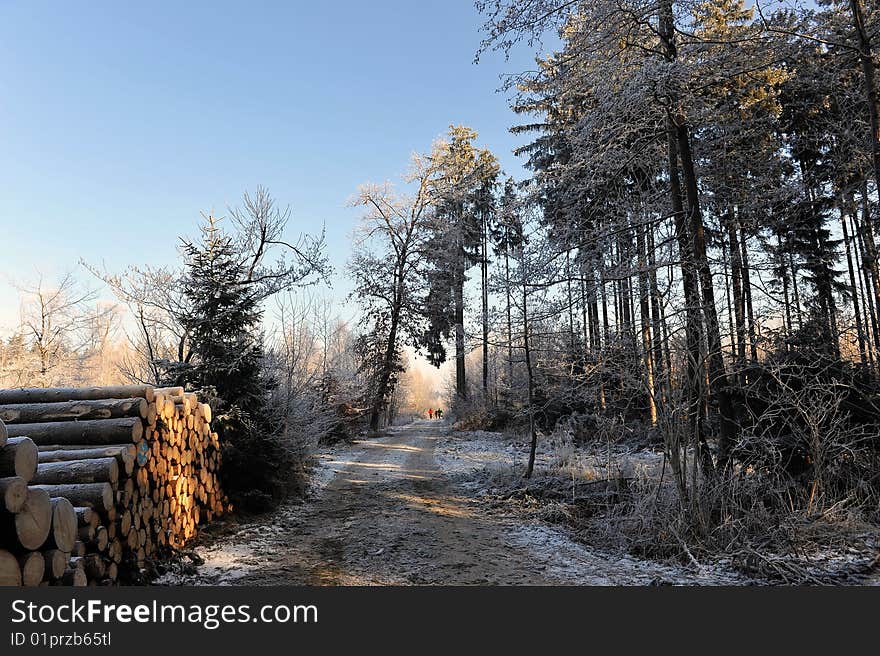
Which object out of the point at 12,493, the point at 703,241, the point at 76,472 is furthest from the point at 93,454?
the point at 703,241

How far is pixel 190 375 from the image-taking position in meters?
8.84

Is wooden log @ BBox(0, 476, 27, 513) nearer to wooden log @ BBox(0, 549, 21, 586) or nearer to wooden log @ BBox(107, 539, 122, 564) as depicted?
wooden log @ BBox(0, 549, 21, 586)

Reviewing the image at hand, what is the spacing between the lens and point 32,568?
3.41m

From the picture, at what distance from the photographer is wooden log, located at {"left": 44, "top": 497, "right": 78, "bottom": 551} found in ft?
11.9

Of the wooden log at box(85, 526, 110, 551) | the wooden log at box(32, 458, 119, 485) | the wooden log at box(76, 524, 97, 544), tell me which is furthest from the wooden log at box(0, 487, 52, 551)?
the wooden log at box(32, 458, 119, 485)

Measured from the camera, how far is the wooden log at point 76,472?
15.9 ft

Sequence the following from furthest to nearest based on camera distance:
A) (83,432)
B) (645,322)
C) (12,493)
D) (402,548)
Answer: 1. (645,322)
2. (402,548)
3. (83,432)
4. (12,493)

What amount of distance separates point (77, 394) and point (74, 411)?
1.22ft

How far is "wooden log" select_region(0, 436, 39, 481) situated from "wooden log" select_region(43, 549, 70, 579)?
658 mm

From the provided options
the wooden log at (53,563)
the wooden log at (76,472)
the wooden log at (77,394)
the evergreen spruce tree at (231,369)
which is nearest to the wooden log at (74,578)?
the wooden log at (53,563)

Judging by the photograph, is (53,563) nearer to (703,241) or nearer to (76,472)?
(76,472)

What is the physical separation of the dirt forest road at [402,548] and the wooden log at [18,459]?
2409 mm

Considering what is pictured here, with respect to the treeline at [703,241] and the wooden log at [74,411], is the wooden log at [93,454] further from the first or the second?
the treeline at [703,241]

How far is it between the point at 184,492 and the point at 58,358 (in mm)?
22266
